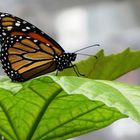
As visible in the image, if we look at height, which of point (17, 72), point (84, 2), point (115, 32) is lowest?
point (115, 32)

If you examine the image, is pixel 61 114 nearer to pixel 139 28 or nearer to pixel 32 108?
pixel 32 108

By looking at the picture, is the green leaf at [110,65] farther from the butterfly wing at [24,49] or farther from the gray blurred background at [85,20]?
the gray blurred background at [85,20]

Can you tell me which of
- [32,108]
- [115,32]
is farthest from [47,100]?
[115,32]

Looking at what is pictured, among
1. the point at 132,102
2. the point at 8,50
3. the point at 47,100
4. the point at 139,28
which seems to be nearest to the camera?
the point at 132,102

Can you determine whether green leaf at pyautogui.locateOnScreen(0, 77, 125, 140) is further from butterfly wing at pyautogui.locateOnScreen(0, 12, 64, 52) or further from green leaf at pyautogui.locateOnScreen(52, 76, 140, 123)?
butterfly wing at pyautogui.locateOnScreen(0, 12, 64, 52)

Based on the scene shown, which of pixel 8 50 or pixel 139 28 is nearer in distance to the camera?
pixel 8 50

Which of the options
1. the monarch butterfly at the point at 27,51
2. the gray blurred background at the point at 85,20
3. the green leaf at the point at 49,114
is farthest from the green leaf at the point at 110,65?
the gray blurred background at the point at 85,20

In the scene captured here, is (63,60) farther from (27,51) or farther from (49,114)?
(49,114)
